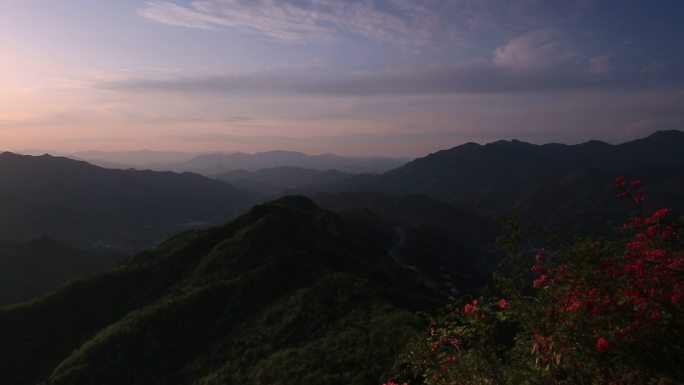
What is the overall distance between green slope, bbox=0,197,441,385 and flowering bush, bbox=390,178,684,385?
16.9 m

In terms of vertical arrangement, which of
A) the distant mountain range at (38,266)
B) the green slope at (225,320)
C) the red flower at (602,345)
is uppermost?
the red flower at (602,345)

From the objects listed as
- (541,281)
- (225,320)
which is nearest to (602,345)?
(541,281)

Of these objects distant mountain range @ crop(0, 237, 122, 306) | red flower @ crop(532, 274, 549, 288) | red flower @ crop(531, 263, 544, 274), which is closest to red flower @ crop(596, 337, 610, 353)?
red flower @ crop(532, 274, 549, 288)

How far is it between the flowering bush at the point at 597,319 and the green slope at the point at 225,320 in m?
16.9

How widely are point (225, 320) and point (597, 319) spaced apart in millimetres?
36885

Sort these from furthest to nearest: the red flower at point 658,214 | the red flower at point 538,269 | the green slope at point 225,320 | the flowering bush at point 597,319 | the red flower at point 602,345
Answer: the green slope at point 225,320, the red flower at point 538,269, the red flower at point 658,214, the flowering bush at point 597,319, the red flower at point 602,345

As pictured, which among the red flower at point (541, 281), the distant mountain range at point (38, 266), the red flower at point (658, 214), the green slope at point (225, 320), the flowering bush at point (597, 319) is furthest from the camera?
the distant mountain range at point (38, 266)

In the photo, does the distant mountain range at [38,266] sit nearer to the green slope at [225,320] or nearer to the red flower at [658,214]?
the green slope at [225,320]

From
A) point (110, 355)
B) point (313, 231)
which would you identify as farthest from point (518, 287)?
point (313, 231)

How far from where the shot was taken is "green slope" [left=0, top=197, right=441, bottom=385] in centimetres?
3002

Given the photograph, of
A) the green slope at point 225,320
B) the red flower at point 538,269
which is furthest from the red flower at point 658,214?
the green slope at point 225,320

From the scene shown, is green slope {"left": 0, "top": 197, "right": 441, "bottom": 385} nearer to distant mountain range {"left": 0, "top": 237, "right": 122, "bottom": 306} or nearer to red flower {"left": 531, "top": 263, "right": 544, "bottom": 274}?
red flower {"left": 531, "top": 263, "right": 544, "bottom": 274}

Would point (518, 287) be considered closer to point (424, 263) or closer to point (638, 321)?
point (638, 321)

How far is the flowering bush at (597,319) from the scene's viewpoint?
7531 mm
